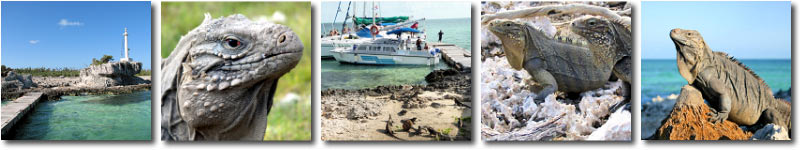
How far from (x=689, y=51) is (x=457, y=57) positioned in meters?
1.96

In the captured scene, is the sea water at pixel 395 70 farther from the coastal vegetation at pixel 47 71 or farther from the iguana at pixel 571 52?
the coastal vegetation at pixel 47 71

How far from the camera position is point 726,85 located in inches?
208

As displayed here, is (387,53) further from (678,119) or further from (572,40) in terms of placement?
(678,119)

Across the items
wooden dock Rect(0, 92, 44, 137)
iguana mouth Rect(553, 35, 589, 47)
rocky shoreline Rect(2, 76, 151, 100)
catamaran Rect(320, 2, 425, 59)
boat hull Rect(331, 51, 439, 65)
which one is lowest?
wooden dock Rect(0, 92, 44, 137)

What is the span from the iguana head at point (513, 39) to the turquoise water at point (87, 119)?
312 cm

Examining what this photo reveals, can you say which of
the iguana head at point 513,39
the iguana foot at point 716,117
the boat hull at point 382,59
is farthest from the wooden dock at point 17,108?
the iguana foot at point 716,117

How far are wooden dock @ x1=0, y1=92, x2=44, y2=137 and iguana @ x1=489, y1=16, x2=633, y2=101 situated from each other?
12.8 feet

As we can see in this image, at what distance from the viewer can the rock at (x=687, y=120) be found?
17.0 feet

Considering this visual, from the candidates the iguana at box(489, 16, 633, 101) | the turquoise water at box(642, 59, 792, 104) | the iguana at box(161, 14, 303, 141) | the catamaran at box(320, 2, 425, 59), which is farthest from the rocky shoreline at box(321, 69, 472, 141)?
the turquoise water at box(642, 59, 792, 104)

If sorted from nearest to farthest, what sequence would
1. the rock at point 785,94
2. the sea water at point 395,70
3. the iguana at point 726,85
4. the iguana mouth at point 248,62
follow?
1. the iguana mouth at point 248,62
2. the sea water at point 395,70
3. the iguana at point 726,85
4. the rock at point 785,94

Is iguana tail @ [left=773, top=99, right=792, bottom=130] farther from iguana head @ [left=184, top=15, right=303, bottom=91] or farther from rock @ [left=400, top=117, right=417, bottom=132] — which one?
iguana head @ [left=184, top=15, right=303, bottom=91]

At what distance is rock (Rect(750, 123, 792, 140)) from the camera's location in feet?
17.4

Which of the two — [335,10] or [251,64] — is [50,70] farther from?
[335,10]

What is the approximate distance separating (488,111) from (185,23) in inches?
102
